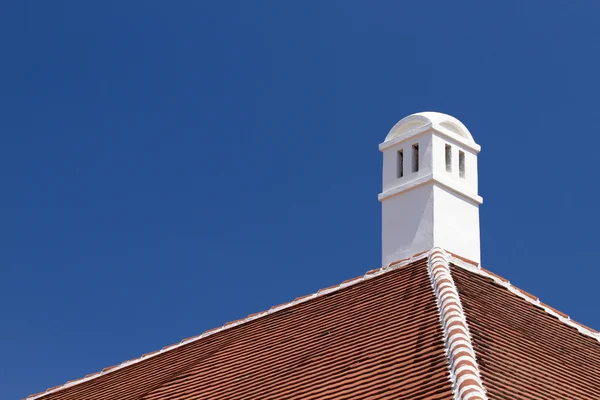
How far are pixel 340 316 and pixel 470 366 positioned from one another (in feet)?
13.8

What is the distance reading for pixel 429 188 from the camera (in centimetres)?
1859

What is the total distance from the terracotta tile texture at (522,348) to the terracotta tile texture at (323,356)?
539 mm

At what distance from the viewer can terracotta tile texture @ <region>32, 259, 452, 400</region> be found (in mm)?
13305

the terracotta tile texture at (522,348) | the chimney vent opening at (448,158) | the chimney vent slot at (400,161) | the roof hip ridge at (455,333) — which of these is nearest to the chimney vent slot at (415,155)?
the chimney vent slot at (400,161)

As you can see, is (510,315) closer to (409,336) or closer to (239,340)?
(409,336)

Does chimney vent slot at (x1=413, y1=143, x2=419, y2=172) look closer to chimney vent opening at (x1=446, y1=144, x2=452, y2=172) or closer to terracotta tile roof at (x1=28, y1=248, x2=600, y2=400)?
chimney vent opening at (x1=446, y1=144, x2=452, y2=172)

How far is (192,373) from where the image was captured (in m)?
17.0

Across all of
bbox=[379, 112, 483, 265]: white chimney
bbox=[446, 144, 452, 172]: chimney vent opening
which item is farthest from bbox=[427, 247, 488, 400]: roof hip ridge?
bbox=[446, 144, 452, 172]: chimney vent opening

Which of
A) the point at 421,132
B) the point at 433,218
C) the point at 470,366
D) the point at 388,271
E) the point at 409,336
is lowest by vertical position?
the point at 470,366

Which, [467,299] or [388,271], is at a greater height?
[388,271]

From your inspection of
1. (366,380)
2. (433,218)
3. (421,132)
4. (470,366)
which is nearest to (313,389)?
(366,380)

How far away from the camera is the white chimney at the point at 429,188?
60.2 feet

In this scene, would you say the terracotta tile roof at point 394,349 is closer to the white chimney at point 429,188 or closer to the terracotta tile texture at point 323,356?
the terracotta tile texture at point 323,356

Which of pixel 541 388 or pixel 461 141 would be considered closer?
pixel 541 388
